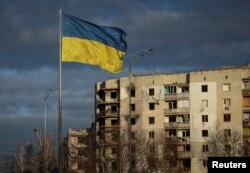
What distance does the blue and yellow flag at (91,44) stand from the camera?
22.3 meters

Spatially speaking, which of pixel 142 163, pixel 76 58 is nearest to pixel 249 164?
pixel 76 58

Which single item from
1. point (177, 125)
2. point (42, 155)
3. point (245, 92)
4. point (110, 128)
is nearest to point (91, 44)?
point (42, 155)

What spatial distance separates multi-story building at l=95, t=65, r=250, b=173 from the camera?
97875mm

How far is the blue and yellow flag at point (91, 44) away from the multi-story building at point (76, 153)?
178 ft

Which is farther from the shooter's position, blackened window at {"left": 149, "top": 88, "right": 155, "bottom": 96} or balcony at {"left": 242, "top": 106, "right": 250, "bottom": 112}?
blackened window at {"left": 149, "top": 88, "right": 155, "bottom": 96}

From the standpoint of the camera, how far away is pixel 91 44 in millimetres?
22828

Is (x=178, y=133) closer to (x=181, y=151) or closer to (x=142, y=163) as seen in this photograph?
(x=181, y=151)

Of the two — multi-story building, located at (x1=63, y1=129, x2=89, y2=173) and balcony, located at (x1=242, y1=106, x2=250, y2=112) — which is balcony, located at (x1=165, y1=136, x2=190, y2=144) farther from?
multi-story building, located at (x1=63, y1=129, x2=89, y2=173)

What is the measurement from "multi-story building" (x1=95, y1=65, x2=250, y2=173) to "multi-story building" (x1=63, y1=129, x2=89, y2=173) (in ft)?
12.7

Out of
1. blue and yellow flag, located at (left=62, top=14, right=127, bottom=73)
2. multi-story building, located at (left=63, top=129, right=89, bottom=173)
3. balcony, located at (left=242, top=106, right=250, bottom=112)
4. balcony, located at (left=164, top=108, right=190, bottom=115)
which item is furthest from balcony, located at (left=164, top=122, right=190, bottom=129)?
blue and yellow flag, located at (left=62, top=14, right=127, bottom=73)

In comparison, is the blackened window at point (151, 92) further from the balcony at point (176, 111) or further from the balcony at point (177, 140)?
the balcony at point (177, 140)

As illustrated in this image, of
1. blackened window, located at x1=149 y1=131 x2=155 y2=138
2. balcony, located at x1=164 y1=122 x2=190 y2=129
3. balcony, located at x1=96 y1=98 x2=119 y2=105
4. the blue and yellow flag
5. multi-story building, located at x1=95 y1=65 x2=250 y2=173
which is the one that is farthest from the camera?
balcony, located at x1=96 y1=98 x2=119 y2=105

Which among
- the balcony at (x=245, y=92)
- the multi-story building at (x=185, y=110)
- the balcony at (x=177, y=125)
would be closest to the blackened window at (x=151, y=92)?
the multi-story building at (x=185, y=110)

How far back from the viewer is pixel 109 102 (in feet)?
359
